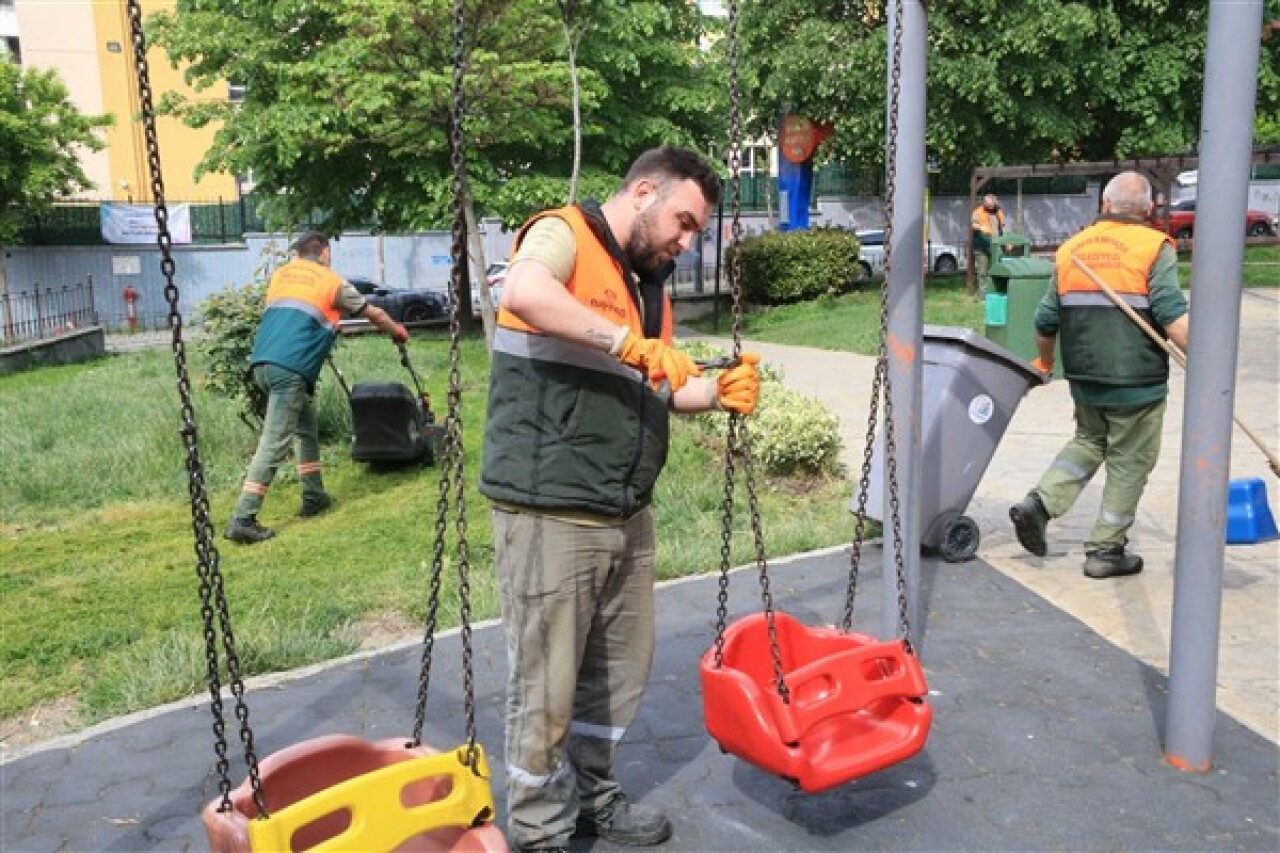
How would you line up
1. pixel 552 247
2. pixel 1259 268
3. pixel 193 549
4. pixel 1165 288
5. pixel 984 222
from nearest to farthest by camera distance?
pixel 552 247
pixel 1165 288
pixel 193 549
pixel 984 222
pixel 1259 268

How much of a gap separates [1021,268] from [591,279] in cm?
912

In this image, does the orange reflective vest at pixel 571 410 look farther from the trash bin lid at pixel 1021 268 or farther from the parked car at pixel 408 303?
the parked car at pixel 408 303

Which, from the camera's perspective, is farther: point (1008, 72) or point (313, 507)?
point (1008, 72)

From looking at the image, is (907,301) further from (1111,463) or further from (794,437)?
(794,437)

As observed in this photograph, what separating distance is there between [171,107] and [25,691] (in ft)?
54.4

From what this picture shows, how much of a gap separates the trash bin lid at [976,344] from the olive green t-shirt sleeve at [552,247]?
10.6ft

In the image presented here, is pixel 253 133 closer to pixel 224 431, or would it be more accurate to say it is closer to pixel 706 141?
pixel 706 141

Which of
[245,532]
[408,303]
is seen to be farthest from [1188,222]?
[245,532]

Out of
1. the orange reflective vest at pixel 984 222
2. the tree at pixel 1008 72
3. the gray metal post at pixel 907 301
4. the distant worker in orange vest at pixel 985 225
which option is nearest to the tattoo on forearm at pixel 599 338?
→ the gray metal post at pixel 907 301

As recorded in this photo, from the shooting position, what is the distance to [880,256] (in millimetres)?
28766

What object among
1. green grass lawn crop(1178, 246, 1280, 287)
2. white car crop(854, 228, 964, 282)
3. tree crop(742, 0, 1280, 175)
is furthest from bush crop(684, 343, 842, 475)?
white car crop(854, 228, 964, 282)

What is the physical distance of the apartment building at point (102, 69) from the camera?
34.8 meters

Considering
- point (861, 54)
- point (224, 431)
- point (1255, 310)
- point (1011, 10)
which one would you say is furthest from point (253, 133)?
point (1255, 310)

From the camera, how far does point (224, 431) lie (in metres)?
9.41
